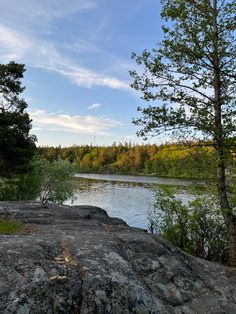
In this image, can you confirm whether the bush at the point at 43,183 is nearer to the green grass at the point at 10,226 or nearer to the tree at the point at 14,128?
the tree at the point at 14,128

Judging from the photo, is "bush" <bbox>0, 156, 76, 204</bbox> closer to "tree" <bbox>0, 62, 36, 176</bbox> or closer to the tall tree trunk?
"tree" <bbox>0, 62, 36, 176</bbox>

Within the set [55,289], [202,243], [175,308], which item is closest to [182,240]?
[202,243]

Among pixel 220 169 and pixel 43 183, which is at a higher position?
pixel 220 169

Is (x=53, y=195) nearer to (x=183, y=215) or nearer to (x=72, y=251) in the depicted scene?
(x=183, y=215)

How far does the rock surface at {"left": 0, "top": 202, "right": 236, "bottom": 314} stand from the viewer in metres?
5.17

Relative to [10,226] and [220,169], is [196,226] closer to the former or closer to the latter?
[220,169]

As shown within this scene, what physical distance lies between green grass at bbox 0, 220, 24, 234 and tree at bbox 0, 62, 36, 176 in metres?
17.7

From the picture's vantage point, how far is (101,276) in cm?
580

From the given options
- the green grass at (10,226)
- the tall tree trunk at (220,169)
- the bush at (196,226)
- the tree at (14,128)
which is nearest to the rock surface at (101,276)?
the green grass at (10,226)

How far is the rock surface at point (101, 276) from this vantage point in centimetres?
517

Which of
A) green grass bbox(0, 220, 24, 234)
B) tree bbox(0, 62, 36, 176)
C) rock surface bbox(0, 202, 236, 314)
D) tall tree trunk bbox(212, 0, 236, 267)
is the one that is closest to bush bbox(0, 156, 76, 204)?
tree bbox(0, 62, 36, 176)

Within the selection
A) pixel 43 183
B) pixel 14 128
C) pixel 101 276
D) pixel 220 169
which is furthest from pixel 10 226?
pixel 43 183

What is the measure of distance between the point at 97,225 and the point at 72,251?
3.08 m

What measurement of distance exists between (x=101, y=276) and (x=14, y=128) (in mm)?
24103
